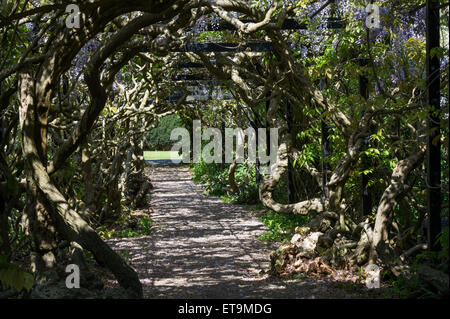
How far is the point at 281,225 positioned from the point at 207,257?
219 centimetres

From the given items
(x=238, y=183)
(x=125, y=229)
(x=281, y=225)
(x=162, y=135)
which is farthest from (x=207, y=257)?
(x=162, y=135)

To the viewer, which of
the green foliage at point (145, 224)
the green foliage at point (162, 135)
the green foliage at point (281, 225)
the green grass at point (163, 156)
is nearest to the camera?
the green foliage at point (281, 225)

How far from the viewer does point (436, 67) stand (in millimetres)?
4098

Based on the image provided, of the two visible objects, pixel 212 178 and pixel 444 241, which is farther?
pixel 212 178

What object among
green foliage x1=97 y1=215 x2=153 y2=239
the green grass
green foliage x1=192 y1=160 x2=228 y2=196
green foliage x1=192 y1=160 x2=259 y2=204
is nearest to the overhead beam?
green foliage x1=97 y1=215 x2=153 y2=239

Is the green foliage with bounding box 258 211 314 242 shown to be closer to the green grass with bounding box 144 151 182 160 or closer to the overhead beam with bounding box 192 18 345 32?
the overhead beam with bounding box 192 18 345 32

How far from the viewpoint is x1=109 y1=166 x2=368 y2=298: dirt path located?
527 cm

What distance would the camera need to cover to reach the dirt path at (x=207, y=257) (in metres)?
5.27

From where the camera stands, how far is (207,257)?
719 centimetres

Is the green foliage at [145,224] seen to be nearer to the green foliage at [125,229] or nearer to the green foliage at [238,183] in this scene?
the green foliage at [125,229]

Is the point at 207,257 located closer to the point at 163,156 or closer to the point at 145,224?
the point at 145,224
